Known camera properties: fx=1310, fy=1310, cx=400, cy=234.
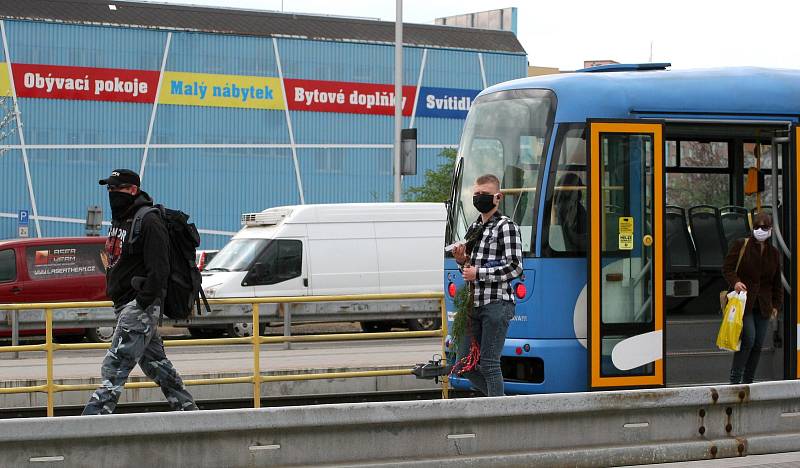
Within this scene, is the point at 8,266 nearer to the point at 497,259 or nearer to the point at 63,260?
the point at 63,260

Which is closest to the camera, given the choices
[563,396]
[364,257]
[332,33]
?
[563,396]

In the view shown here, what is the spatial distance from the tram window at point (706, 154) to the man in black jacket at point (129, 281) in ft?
16.8

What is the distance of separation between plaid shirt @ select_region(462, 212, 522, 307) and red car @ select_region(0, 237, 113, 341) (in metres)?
12.3

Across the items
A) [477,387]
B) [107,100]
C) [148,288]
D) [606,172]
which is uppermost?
[107,100]

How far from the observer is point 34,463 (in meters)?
6.34

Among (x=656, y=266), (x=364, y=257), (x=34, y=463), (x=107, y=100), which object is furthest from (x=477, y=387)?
(x=107, y=100)

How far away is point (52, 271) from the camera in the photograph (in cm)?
2066

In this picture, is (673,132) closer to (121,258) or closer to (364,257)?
(121,258)

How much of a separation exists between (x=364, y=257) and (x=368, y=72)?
37797mm

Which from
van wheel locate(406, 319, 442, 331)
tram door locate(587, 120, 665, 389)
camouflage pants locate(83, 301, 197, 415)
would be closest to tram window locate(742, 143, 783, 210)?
tram door locate(587, 120, 665, 389)

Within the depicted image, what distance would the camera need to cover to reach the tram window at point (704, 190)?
11742 millimetres

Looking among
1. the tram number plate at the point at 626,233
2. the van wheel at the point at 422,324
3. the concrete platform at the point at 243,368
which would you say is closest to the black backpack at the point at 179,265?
the tram number plate at the point at 626,233

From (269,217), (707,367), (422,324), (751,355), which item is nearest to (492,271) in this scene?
(751,355)

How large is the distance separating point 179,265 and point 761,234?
4.76m
